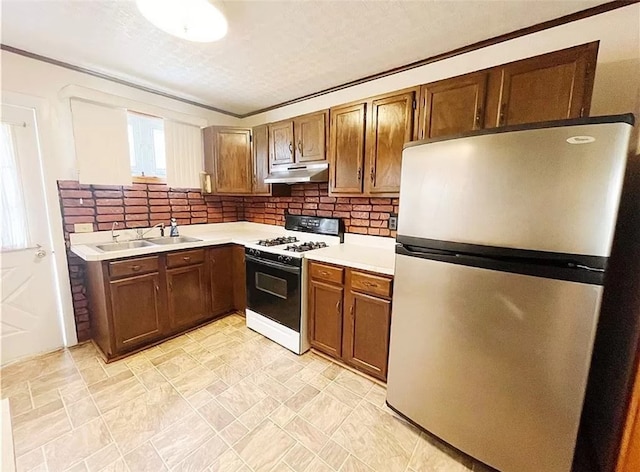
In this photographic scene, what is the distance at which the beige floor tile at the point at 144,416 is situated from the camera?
154cm

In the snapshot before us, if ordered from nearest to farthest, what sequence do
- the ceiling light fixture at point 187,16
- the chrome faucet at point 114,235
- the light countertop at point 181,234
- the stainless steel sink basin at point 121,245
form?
1. the ceiling light fixture at point 187,16
2. the light countertop at point 181,234
3. the stainless steel sink basin at point 121,245
4. the chrome faucet at point 114,235

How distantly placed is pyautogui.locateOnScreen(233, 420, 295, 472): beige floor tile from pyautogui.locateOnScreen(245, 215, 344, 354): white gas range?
793 millimetres

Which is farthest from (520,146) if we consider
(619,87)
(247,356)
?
(247,356)

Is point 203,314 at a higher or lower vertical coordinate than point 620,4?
lower

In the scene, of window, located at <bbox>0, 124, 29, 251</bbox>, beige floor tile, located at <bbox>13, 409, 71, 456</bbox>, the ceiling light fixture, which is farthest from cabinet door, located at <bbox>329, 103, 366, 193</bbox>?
window, located at <bbox>0, 124, 29, 251</bbox>

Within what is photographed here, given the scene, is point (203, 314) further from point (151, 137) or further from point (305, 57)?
point (305, 57)

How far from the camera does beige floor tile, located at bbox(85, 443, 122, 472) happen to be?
1370 mm

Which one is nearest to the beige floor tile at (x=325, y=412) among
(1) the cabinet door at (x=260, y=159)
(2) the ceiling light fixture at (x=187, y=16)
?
(1) the cabinet door at (x=260, y=159)

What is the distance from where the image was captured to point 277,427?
1.64 metres

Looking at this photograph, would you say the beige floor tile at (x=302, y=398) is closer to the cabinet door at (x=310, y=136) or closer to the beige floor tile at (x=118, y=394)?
the beige floor tile at (x=118, y=394)

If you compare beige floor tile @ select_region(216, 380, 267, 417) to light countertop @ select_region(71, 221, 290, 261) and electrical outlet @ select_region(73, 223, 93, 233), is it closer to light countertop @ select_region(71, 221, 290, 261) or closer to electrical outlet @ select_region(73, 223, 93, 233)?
light countertop @ select_region(71, 221, 290, 261)

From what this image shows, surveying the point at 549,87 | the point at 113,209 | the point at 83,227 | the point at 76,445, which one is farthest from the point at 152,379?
the point at 549,87

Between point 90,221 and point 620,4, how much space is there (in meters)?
4.12

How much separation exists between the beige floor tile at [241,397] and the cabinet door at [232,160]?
6.80 feet
